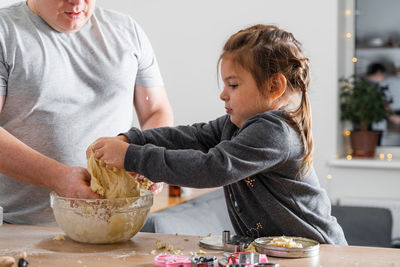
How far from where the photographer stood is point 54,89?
155cm

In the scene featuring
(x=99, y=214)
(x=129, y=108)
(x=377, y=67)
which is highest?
(x=377, y=67)

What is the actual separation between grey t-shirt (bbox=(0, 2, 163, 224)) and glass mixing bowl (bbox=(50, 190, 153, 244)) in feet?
1.18

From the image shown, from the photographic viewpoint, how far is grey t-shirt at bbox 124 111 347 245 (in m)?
1.18

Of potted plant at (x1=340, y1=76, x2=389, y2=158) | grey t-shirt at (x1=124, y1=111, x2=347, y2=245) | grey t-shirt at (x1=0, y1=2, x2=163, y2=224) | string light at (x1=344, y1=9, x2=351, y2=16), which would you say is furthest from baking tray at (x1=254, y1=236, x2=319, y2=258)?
string light at (x1=344, y1=9, x2=351, y2=16)

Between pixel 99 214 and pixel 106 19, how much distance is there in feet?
2.49

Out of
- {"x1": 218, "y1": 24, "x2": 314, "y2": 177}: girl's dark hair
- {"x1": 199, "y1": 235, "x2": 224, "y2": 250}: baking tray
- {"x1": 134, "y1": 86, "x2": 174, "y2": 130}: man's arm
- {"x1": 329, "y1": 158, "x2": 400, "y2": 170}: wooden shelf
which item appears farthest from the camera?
{"x1": 329, "y1": 158, "x2": 400, "y2": 170}: wooden shelf

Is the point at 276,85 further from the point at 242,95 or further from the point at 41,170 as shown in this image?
the point at 41,170

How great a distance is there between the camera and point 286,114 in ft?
4.25

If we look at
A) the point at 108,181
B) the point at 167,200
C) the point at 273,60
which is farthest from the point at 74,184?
the point at 167,200

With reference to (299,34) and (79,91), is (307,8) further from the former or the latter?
(79,91)

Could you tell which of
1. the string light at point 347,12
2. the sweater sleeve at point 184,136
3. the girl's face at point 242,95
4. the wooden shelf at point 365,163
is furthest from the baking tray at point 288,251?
the string light at point 347,12

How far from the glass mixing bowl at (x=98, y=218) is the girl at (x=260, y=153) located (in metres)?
0.09

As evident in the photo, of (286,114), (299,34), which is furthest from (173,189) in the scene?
(286,114)

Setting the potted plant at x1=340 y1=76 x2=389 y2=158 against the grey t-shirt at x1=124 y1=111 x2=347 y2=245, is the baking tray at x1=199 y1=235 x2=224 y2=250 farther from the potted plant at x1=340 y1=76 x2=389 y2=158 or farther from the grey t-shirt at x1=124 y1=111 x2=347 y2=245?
the potted plant at x1=340 y1=76 x2=389 y2=158
